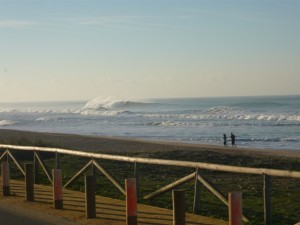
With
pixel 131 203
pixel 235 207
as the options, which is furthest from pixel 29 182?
pixel 235 207

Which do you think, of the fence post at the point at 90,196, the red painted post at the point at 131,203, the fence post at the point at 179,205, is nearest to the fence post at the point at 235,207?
the fence post at the point at 179,205

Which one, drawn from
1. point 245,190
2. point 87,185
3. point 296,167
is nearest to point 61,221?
point 87,185

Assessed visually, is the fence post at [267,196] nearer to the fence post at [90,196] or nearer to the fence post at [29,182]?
the fence post at [90,196]

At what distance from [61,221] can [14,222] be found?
0.87 m

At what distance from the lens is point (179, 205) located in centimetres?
852

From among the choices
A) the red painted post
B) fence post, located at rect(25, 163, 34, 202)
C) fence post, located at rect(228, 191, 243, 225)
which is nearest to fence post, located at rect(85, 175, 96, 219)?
the red painted post

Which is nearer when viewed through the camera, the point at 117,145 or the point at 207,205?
the point at 207,205

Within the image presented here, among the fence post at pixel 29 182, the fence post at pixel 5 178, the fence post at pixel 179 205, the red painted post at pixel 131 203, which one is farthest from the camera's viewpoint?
the fence post at pixel 5 178

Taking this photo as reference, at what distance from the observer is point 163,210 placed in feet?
36.8

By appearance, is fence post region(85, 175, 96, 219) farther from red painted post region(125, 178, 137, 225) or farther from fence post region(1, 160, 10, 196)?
fence post region(1, 160, 10, 196)

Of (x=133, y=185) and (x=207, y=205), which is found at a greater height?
(x=133, y=185)

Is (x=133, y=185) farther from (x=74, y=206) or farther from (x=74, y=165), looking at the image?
(x=74, y=165)

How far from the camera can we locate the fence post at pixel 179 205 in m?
8.43

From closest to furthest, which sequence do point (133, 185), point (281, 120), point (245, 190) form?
point (133, 185), point (245, 190), point (281, 120)
